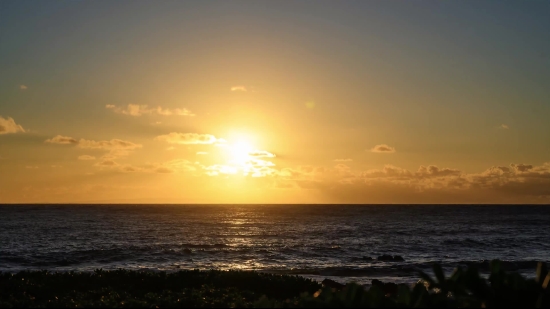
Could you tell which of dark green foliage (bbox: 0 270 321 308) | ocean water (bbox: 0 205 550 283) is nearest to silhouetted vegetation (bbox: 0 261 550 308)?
dark green foliage (bbox: 0 270 321 308)

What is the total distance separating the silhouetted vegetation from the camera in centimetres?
697

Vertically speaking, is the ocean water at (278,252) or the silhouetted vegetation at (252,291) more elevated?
the silhouetted vegetation at (252,291)

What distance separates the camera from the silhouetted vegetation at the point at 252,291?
6975 mm

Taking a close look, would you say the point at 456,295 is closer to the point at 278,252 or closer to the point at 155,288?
the point at 155,288

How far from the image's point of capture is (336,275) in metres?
33.0

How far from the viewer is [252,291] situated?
1722 cm

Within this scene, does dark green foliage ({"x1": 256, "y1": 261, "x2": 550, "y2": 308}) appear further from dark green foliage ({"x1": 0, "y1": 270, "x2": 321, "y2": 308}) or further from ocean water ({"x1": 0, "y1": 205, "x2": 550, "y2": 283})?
ocean water ({"x1": 0, "y1": 205, "x2": 550, "y2": 283})

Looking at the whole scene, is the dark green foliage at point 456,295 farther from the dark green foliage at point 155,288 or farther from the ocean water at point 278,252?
the ocean water at point 278,252

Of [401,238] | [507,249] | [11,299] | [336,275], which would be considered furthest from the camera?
[401,238]

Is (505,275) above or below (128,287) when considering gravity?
above

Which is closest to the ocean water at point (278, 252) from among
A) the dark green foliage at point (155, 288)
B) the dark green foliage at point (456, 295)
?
the dark green foliage at point (155, 288)

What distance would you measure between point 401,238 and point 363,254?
19167mm

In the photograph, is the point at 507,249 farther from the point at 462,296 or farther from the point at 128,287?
the point at 462,296

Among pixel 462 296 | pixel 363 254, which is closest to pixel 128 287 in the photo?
pixel 462 296
